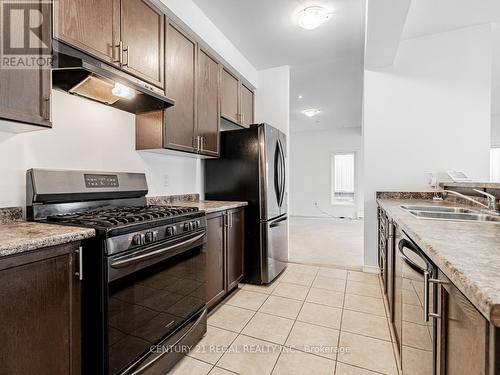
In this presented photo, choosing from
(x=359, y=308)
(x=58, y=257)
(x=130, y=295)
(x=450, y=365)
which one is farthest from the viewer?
(x=359, y=308)

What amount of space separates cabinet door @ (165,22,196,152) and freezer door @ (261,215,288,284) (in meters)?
1.15

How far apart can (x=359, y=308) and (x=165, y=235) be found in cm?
180

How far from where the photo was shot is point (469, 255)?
28.6 inches

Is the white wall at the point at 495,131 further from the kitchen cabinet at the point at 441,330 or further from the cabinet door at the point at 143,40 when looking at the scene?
the cabinet door at the point at 143,40

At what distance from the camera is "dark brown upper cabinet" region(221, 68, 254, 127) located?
2.88 m

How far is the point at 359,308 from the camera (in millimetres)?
2225

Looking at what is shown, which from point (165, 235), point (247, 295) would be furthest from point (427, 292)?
point (247, 295)

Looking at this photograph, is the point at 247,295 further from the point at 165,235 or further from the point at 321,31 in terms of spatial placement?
the point at 321,31

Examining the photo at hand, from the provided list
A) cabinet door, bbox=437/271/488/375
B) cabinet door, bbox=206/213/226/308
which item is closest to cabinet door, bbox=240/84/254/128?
cabinet door, bbox=206/213/226/308

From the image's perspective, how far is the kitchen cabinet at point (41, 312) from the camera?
2.86ft

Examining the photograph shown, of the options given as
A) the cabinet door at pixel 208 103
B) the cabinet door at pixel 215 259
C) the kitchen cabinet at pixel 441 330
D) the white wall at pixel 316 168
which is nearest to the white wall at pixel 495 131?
the white wall at pixel 316 168

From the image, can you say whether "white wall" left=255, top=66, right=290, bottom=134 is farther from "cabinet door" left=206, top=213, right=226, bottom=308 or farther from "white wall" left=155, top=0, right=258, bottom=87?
"cabinet door" left=206, top=213, right=226, bottom=308

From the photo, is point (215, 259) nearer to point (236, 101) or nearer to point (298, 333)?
point (298, 333)

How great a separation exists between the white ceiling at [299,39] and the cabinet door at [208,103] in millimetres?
415
